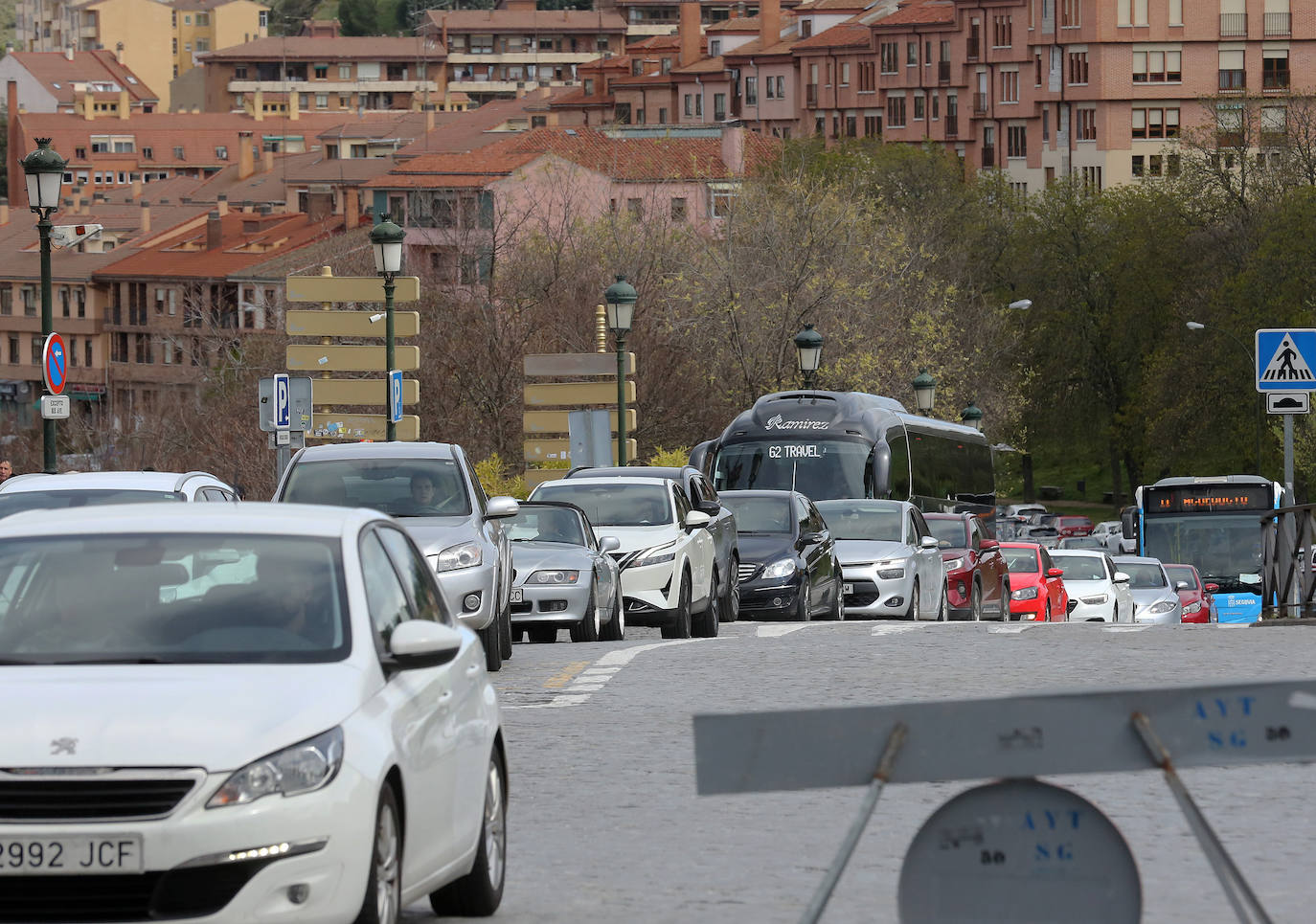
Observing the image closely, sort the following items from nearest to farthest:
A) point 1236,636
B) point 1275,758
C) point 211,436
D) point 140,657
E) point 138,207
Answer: point 1275,758, point 140,657, point 1236,636, point 211,436, point 138,207

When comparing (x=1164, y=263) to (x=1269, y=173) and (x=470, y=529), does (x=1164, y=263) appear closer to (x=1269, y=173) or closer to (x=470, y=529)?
(x=1269, y=173)

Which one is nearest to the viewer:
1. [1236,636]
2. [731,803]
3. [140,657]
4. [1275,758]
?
[1275,758]

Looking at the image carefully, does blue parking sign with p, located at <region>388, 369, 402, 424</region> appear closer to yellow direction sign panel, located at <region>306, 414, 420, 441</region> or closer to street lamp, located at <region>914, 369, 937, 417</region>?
yellow direction sign panel, located at <region>306, 414, 420, 441</region>

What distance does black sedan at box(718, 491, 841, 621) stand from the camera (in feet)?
88.9

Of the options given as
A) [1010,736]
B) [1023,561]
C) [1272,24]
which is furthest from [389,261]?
[1272,24]

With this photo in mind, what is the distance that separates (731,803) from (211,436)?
57416 millimetres

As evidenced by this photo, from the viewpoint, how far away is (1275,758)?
5.13 m

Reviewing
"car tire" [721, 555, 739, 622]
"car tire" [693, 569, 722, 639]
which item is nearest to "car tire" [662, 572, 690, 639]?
"car tire" [693, 569, 722, 639]

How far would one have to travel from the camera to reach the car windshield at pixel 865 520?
3009 centimetres

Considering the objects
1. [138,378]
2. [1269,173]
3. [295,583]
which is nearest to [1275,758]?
[295,583]

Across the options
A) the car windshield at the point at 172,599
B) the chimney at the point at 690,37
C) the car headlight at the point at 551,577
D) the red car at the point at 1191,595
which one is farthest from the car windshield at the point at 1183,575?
the chimney at the point at 690,37

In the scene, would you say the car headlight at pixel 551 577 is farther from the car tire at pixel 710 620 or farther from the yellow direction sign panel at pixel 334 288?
the yellow direction sign panel at pixel 334 288

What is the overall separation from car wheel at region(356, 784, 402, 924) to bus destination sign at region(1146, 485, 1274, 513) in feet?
124

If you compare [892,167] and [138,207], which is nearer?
[892,167]
